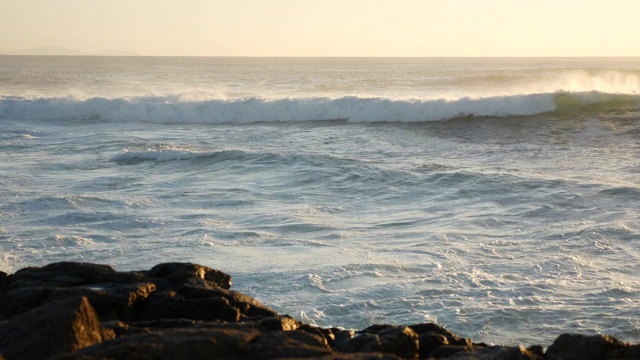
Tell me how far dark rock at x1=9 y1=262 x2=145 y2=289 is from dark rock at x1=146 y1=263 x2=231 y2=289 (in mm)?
224

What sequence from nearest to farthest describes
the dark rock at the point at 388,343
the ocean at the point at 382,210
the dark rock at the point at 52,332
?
the dark rock at the point at 52,332, the dark rock at the point at 388,343, the ocean at the point at 382,210

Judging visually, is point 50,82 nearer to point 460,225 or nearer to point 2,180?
point 2,180

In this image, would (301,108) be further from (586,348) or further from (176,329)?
(176,329)

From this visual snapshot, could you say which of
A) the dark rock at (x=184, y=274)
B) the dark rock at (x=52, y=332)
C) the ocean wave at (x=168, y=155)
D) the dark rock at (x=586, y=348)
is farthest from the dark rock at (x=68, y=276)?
the ocean wave at (x=168, y=155)

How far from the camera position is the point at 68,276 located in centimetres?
604

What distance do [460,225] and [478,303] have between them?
3.46 metres

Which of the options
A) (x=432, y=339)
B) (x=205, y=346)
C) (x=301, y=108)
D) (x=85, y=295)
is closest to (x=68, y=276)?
(x=85, y=295)

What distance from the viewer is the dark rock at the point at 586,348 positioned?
4.91 meters

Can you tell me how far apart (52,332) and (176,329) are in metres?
0.62

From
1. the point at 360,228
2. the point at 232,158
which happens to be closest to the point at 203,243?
the point at 360,228

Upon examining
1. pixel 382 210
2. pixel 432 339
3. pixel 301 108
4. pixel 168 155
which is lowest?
pixel 382 210

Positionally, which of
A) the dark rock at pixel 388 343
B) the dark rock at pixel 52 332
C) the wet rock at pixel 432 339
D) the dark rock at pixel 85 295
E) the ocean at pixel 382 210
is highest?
the dark rock at pixel 52 332

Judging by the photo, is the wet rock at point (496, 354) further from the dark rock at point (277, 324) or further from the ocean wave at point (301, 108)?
the ocean wave at point (301, 108)

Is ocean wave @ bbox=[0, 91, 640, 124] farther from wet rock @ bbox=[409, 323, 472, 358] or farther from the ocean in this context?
wet rock @ bbox=[409, 323, 472, 358]
